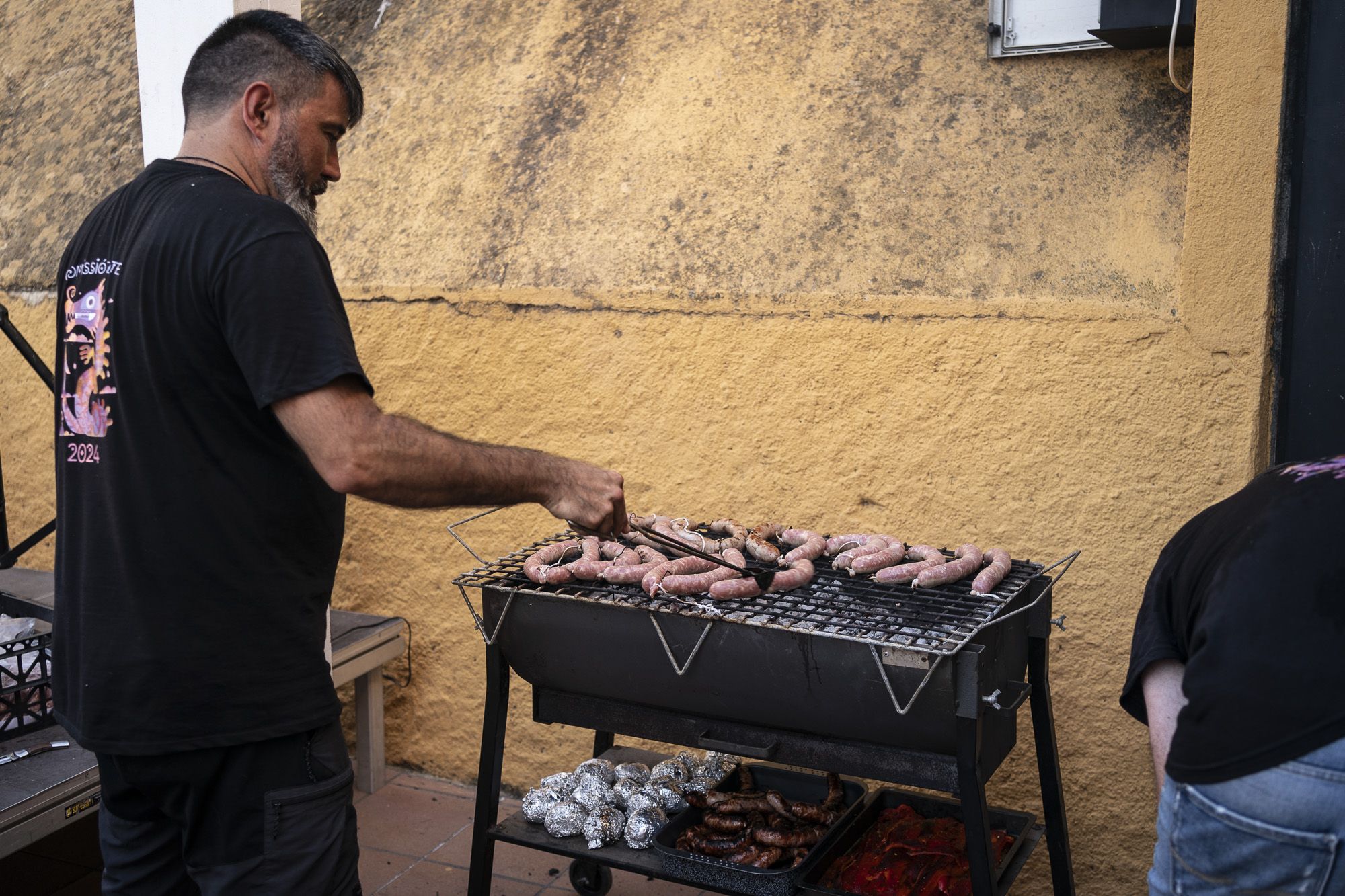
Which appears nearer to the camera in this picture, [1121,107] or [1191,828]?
[1191,828]

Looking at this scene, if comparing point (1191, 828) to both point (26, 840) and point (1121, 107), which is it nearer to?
point (1121, 107)

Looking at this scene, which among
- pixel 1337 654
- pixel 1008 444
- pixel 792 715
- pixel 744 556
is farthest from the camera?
pixel 1008 444

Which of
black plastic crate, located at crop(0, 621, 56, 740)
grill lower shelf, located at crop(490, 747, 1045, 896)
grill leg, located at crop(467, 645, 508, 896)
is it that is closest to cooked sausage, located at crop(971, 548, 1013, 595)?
grill lower shelf, located at crop(490, 747, 1045, 896)

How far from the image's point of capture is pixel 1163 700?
2150mm

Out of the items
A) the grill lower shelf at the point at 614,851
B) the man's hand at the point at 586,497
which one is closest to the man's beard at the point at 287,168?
the man's hand at the point at 586,497

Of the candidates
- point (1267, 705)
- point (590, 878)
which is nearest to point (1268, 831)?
point (1267, 705)

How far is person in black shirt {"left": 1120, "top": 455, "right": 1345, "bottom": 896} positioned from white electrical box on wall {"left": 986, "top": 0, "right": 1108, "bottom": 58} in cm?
228

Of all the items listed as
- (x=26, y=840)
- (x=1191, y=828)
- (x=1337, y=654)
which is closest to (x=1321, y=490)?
(x=1337, y=654)

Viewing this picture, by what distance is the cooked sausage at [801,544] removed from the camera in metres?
3.39

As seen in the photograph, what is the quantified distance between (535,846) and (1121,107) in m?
2.95

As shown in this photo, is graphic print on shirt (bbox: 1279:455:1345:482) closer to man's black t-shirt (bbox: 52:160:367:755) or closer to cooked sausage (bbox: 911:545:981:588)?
cooked sausage (bbox: 911:545:981:588)

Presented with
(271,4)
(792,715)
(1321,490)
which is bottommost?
(792,715)

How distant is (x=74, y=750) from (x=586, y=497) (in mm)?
2085

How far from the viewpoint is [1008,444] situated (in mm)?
3738
